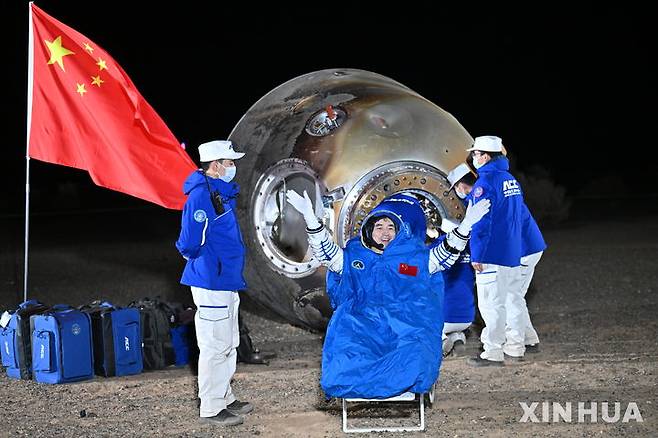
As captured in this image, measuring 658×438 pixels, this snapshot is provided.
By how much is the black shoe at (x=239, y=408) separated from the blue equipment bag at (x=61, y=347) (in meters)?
1.67

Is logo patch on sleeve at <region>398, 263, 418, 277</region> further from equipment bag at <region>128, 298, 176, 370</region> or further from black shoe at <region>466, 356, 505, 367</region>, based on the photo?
equipment bag at <region>128, 298, 176, 370</region>

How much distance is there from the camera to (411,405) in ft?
24.0

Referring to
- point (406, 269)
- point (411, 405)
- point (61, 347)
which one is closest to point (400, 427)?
point (411, 405)

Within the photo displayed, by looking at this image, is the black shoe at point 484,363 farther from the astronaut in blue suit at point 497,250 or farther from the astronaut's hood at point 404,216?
the astronaut's hood at point 404,216

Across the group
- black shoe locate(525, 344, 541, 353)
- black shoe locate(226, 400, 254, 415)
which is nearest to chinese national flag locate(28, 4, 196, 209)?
black shoe locate(226, 400, 254, 415)

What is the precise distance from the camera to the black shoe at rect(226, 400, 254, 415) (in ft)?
23.8

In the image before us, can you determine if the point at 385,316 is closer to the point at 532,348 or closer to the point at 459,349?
the point at 459,349

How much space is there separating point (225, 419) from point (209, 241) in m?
1.22

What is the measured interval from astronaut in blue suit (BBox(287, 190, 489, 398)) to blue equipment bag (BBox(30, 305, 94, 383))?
2660mm

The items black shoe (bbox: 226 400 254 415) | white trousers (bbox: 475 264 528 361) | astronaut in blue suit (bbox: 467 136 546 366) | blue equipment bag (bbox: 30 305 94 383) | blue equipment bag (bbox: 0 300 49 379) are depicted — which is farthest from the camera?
white trousers (bbox: 475 264 528 361)

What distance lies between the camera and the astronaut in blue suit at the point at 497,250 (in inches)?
328

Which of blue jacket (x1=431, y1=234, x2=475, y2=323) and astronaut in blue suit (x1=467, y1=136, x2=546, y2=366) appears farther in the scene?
blue jacket (x1=431, y1=234, x2=475, y2=323)

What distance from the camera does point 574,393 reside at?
7582 millimetres

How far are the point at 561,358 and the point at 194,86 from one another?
52.5 m
